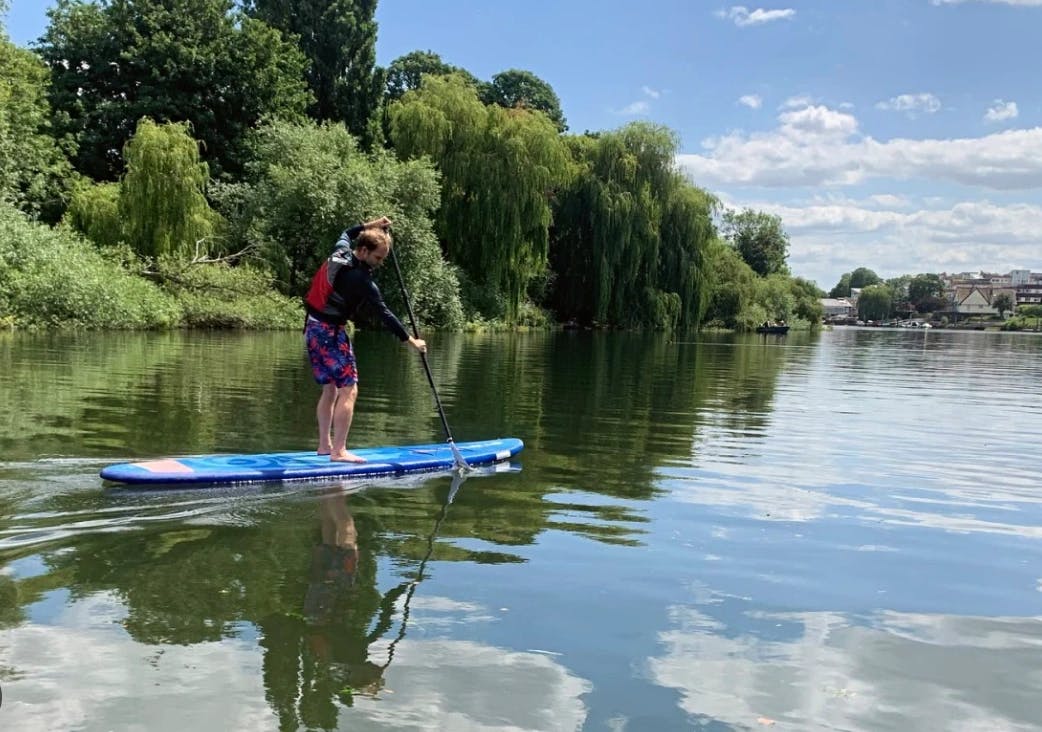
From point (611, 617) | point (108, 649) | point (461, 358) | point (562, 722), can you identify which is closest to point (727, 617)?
point (611, 617)

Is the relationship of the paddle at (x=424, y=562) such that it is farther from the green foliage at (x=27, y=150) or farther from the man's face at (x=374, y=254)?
the green foliage at (x=27, y=150)

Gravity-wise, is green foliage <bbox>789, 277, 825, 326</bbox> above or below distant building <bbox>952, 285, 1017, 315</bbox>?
below

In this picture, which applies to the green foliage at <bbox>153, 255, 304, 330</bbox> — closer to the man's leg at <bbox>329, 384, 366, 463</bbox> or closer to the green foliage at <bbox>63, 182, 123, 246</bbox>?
the green foliage at <bbox>63, 182, 123, 246</bbox>

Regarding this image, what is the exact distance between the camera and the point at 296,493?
6.05 m

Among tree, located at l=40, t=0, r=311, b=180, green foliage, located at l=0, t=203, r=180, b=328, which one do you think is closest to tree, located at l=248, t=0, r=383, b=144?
tree, located at l=40, t=0, r=311, b=180

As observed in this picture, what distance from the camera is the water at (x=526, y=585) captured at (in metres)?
3.16

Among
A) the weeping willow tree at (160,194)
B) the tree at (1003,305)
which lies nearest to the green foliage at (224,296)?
the weeping willow tree at (160,194)

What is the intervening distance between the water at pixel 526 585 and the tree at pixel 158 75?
3011cm

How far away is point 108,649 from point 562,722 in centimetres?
186

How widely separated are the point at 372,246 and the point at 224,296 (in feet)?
73.6

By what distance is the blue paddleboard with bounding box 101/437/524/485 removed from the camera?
5.88 meters

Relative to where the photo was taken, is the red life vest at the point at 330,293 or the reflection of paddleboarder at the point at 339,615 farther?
the red life vest at the point at 330,293

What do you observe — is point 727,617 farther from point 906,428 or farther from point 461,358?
point 461,358

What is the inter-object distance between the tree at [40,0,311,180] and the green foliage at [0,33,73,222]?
2511mm
